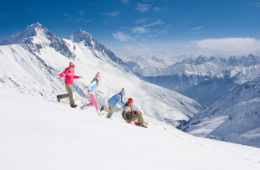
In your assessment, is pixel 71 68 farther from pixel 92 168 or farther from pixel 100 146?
pixel 92 168

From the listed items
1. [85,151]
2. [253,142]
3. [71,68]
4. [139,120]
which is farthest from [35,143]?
[253,142]

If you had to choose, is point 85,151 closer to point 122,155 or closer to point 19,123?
point 122,155

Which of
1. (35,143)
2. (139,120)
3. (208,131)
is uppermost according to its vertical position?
(35,143)

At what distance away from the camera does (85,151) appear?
540 centimetres

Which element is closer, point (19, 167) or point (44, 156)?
point (19, 167)

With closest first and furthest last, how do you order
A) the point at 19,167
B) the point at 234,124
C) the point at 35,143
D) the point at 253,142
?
the point at 19,167, the point at 35,143, the point at 253,142, the point at 234,124

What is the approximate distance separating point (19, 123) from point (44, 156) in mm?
2528

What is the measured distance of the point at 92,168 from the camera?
4.49 metres

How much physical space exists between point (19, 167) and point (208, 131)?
167m

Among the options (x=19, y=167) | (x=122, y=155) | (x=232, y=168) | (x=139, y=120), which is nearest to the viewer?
(x=19, y=167)

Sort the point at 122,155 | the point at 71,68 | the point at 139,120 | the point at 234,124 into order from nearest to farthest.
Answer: the point at 122,155 < the point at 71,68 < the point at 139,120 < the point at 234,124

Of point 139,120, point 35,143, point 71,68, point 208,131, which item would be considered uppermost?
point 71,68

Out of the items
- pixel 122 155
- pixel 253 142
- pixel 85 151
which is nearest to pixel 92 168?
pixel 85 151

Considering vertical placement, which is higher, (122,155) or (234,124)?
(122,155)
